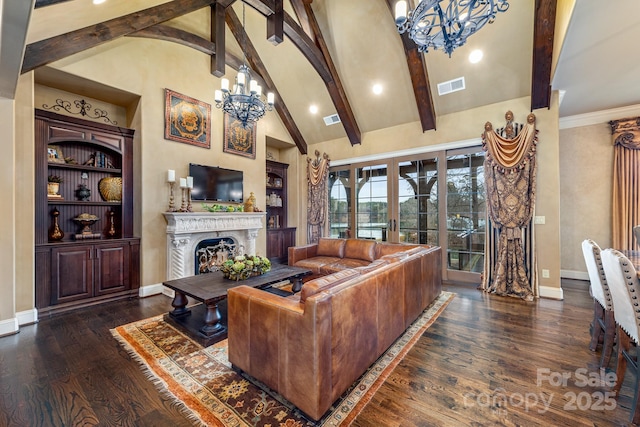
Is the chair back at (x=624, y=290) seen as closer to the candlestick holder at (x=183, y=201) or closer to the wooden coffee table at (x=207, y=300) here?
the wooden coffee table at (x=207, y=300)

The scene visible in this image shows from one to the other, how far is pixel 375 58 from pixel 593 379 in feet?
16.7

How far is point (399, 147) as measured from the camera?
555 centimetres

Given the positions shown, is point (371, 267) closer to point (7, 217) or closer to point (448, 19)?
point (448, 19)

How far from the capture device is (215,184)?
5.17m

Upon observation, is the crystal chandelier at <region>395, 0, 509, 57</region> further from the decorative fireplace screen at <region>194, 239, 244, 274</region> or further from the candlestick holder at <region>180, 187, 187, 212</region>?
the decorative fireplace screen at <region>194, 239, 244, 274</region>

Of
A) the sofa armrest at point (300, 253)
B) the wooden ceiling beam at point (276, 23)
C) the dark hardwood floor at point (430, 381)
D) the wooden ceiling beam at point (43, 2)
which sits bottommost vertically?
the dark hardwood floor at point (430, 381)

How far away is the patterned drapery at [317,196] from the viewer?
22.0 ft

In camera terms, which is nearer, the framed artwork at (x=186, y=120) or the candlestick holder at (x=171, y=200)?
the candlestick holder at (x=171, y=200)

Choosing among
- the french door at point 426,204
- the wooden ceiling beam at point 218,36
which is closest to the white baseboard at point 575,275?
the french door at point 426,204

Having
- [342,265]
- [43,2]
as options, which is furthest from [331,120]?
[43,2]

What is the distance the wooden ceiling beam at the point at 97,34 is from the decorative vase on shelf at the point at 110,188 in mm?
1606

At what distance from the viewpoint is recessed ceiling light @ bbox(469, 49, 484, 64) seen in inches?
159

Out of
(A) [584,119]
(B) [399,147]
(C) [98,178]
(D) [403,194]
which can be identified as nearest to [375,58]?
(B) [399,147]

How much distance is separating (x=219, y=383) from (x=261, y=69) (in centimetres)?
597
